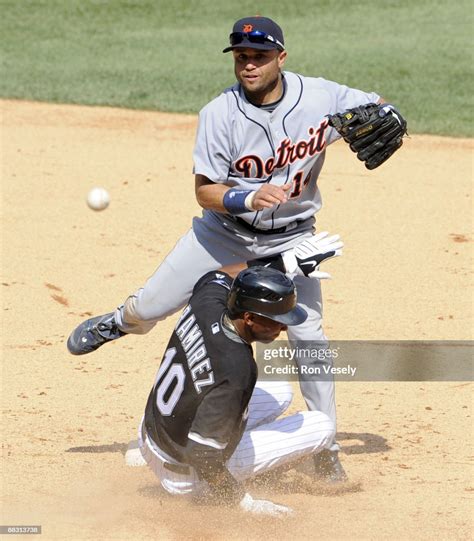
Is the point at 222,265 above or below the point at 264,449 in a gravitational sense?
above

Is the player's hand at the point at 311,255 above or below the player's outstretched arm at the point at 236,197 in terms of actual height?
below

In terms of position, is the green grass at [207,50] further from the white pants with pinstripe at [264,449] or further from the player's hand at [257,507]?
the player's hand at [257,507]

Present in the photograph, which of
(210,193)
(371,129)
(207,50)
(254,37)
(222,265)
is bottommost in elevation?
(222,265)

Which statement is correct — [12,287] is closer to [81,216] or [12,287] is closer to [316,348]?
[81,216]

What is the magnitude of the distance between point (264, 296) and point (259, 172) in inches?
43.2

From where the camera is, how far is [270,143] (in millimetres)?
5363

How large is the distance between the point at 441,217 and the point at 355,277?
160cm

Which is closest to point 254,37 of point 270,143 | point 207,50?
point 270,143

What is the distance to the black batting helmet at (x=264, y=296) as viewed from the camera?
4.49 meters

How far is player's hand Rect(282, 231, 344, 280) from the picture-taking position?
5.29 m

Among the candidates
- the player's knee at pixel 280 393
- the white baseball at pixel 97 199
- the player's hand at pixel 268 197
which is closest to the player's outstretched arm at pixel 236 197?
the player's hand at pixel 268 197

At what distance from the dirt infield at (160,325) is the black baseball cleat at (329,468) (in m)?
0.07

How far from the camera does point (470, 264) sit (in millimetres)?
8680

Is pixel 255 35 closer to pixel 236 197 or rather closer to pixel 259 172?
pixel 259 172
